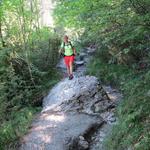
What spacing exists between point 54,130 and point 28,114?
151 centimetres

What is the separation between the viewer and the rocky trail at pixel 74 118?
815cm

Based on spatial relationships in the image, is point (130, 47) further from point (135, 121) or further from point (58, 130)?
point (58, 130)

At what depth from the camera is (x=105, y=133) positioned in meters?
Answer: 8.73

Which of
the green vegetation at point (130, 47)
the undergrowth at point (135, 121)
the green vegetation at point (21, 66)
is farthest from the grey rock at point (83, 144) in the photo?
the green vegetation at point (21, 66)

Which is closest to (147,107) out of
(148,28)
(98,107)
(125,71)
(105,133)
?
(148,28)

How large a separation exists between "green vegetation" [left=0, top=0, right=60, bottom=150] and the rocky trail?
2.05ft

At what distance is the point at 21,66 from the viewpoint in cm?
1275

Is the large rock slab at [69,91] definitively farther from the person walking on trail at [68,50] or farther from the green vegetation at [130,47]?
the green vegetation at [130,47]

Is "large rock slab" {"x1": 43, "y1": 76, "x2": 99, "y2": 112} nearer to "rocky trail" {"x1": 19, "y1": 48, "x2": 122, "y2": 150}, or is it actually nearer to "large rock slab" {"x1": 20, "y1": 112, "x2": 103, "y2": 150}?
"rocky trail" {"x1": 19, "y1": 48, "x2": 122, "y2": 150}

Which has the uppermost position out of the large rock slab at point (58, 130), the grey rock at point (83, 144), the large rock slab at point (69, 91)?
the large rock slab at point (69, 91)

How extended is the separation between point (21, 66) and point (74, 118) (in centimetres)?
415

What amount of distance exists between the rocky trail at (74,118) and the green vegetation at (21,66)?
2.05 feet

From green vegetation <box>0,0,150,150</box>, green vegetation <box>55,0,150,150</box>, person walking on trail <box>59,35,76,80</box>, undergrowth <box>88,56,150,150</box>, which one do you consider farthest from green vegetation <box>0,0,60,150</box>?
green vegetation <box>55,0,150,150</box>

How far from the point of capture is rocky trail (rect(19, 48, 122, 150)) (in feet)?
26.7
